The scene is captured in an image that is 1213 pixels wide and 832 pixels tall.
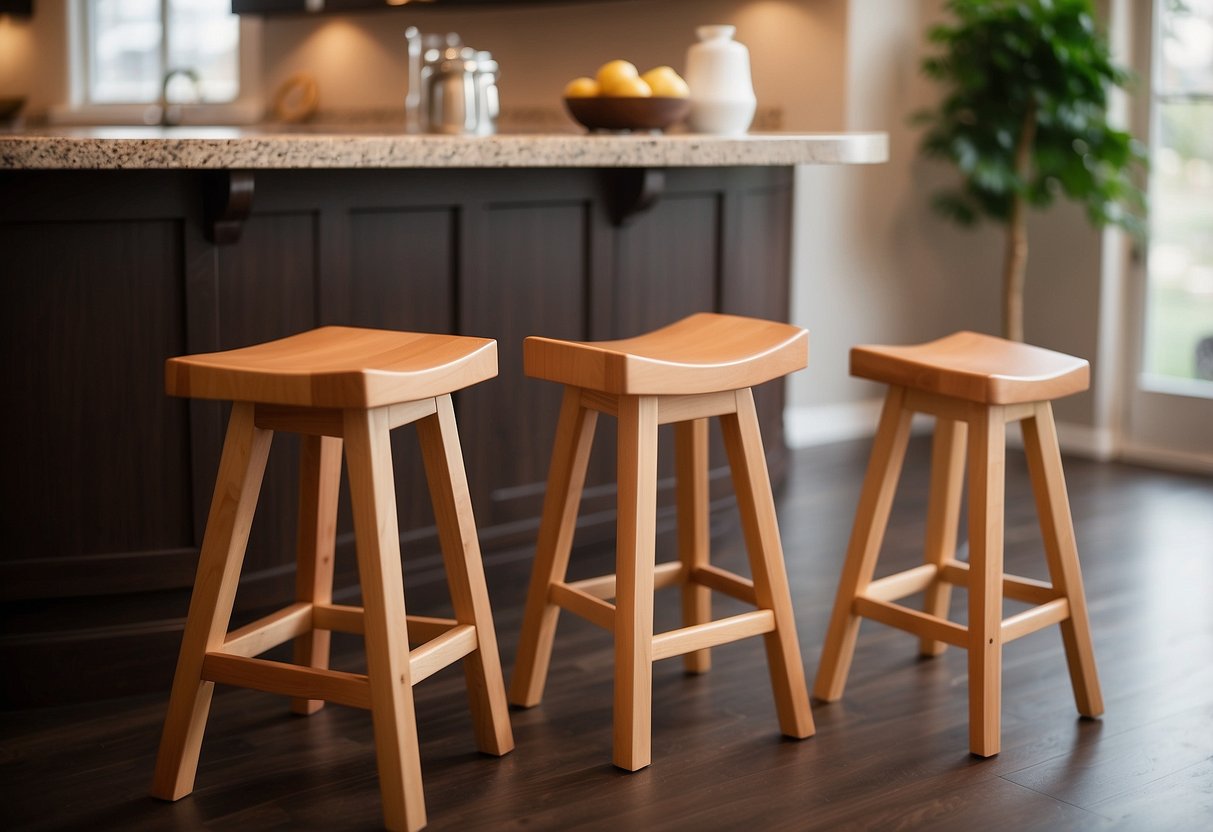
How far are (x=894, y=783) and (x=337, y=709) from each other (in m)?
Result: 0.99

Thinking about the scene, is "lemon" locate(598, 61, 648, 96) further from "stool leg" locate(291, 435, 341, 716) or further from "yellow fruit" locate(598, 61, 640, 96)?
"stool leg" locate(291, 435, 341, 716)

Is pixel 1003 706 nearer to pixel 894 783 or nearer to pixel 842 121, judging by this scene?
pixel 894 783

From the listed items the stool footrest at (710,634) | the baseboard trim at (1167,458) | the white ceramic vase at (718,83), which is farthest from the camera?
the baseboard trim at (1167,458)

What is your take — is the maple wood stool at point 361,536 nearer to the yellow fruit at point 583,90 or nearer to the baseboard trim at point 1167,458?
the yellow fruit at point 583,90

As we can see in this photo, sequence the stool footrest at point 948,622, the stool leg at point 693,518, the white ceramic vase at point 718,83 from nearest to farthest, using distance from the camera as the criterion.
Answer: the stool footrest at point 948,622 → the stool leg at point 693,518 → the white ceramic vase at point 718,83

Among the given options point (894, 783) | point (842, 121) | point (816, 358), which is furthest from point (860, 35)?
point (894, 783)

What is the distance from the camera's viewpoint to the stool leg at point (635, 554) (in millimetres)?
2211

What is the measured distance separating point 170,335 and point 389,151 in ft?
1.74

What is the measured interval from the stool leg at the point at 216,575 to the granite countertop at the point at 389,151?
52cm

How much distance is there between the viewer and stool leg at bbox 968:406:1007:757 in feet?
7.64

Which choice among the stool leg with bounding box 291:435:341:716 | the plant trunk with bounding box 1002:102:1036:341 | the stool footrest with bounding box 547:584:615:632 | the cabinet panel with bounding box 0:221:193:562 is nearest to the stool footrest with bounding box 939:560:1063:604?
the stool footrest with bounding box 547:584:615:632

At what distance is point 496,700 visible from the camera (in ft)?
7.63

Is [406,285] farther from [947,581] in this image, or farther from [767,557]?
[947,581]

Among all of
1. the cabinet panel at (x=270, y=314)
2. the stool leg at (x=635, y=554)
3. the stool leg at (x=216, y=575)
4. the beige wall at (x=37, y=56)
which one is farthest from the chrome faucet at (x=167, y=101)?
the stool leg at (x=635, y=554)
